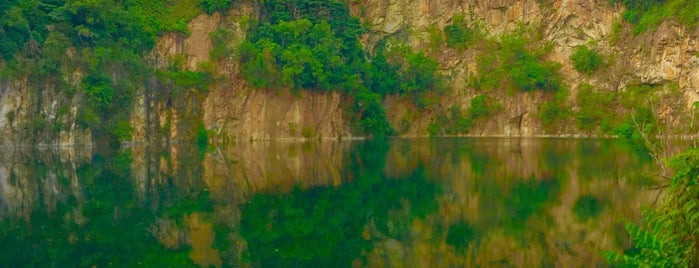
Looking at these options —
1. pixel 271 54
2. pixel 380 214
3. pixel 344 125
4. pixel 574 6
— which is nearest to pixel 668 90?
pixel 574 6

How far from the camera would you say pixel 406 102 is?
78.3 meters

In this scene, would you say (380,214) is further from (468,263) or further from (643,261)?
(643,261)

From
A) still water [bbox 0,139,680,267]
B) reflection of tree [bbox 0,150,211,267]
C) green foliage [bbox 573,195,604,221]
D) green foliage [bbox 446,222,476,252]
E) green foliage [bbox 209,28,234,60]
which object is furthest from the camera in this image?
green foliage [bbox 209,28,234,60]

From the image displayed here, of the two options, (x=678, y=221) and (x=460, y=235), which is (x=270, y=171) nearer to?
(x=460, y=235)

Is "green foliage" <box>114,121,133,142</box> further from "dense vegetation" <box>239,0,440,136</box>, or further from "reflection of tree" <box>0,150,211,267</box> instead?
"reflection of tree" <box>0,150,211,267</box>

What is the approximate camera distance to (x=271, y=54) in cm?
6575

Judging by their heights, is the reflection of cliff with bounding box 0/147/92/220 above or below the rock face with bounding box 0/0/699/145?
below

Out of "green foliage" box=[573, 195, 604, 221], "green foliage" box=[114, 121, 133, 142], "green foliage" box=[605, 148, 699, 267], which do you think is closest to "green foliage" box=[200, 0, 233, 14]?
"green foliage" box=[114, 121, 133, 142]

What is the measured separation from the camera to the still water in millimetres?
16312

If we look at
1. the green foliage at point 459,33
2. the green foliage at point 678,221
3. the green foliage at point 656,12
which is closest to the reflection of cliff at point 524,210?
the green foliage at point 678,221

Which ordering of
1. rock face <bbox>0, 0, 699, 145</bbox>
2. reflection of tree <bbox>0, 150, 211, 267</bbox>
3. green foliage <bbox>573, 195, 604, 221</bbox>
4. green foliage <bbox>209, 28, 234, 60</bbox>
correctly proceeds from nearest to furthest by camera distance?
reflection of tree <bbox>0, 150, 211, 267</bbox> → green foliage <bbox>573, 195, 604, 221</bbox> → rock face <bbox>0, 0, 699, 145</bbox> → green foliage <bbox>209, 28, 234, 60</bbox>

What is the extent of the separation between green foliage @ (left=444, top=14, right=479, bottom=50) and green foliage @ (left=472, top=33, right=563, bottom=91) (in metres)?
2.60

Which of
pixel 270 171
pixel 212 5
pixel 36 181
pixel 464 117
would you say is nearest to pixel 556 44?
pixel 464 117

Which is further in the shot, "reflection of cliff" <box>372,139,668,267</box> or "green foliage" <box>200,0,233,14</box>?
"green foliage" <box>200,0,233,14</box>
